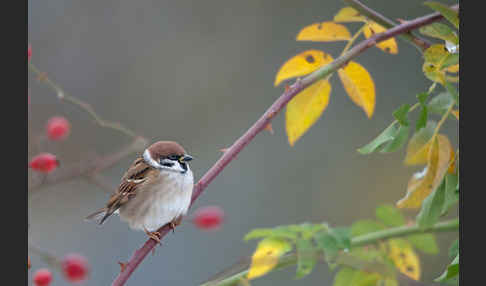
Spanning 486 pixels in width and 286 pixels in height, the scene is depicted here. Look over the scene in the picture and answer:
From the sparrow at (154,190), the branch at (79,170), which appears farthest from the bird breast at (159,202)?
the branch at (79,170)

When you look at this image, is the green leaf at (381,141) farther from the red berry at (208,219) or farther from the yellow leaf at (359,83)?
the red berry at (208,219)

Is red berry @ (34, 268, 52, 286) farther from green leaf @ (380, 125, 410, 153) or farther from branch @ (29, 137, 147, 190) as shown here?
green leaf @ (380, 125, 410, 153)

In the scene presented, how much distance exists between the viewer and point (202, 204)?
38.6 inches

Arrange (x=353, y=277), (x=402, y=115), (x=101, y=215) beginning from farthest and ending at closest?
1. (x=101, y=215)
2. (x=353, y=277)
3. (x=402, y=115)

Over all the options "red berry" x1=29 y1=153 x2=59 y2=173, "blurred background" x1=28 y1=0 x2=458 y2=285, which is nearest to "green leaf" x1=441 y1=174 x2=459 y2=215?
"red berry" x1=29 y1=153 x2=59 y2=173

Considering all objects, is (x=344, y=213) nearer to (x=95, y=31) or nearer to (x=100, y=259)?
(x=100, y=259)

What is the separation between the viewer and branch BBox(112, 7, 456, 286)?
40 centimetres

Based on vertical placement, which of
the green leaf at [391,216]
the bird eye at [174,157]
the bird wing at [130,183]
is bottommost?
the green leaf at [391,216]

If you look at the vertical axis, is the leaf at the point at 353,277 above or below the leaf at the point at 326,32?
below

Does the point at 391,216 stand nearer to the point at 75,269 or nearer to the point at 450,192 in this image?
the point at 450,192

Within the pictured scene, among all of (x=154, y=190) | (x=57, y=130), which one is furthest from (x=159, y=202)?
(x=57, y=130)

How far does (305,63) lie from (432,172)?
16 cm

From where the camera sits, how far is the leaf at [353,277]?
0.53 metres

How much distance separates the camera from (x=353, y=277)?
53 cm
